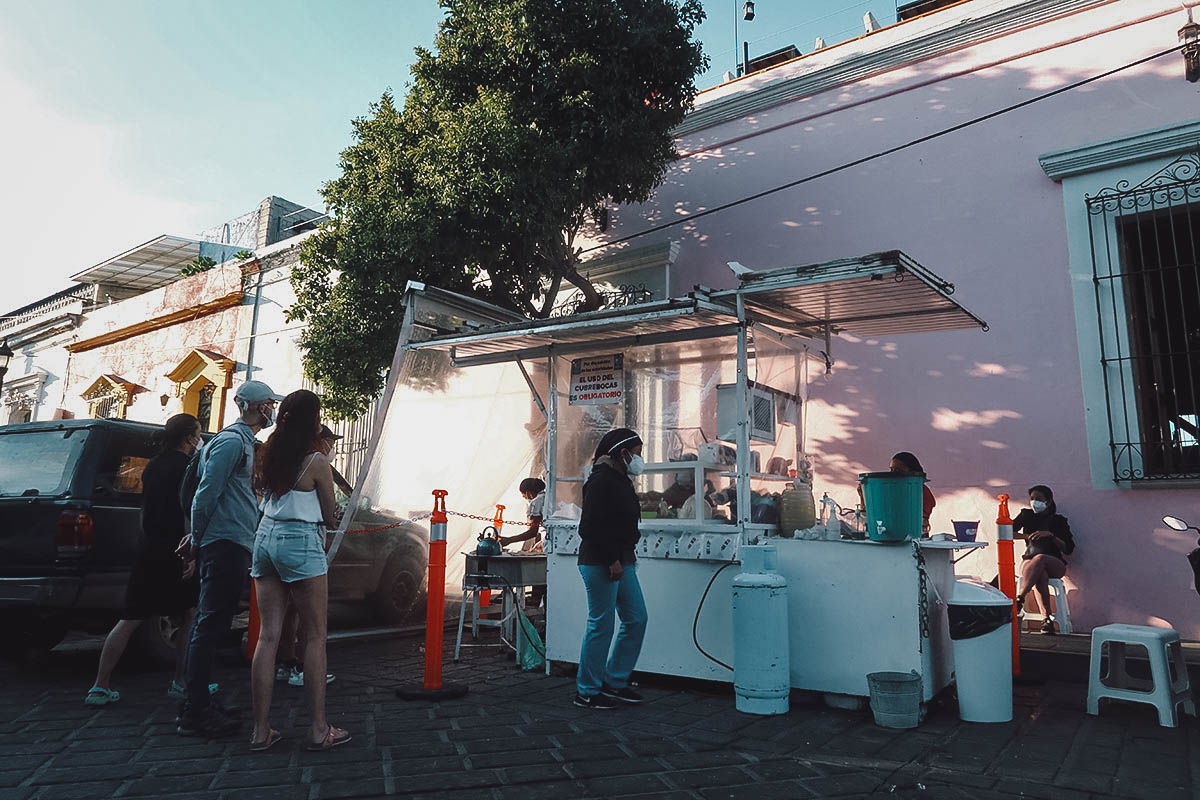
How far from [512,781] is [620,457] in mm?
2174

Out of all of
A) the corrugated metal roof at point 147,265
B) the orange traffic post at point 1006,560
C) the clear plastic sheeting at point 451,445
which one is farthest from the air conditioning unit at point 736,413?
the corrugated metal roof at point 147,265

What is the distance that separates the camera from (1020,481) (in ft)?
25.2

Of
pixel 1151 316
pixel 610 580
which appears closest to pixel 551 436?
pixel 610 580

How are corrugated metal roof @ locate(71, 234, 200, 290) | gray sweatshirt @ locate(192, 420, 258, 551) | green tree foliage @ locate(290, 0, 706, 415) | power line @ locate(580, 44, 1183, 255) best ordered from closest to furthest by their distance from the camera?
gray sweatshirt @ locate(192, 420, 258, 551) → power line @ locate(580, 44, 1183, 255) → green tree foliage @ locate(290, 0, 706, 415) → corrugated metal roof @ locate(71, 234, 200, 290)

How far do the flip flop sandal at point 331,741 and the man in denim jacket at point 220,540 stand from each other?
521mm

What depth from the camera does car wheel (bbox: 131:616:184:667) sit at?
236 inches

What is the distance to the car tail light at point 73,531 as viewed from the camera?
214 inches

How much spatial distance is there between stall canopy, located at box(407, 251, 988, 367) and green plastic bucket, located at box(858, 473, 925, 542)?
125 cm

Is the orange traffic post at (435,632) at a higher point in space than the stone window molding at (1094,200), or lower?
lower

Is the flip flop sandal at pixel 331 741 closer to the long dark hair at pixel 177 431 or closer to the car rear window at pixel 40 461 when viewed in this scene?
the long dark hair at pixel 177 431

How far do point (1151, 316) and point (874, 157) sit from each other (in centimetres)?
321

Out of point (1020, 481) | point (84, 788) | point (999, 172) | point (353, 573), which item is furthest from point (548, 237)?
point (84, 788)

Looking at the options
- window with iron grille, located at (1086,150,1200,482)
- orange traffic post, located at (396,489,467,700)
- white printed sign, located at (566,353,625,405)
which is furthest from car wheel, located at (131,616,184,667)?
window with iron grille, located at (1086,150,1200,482)

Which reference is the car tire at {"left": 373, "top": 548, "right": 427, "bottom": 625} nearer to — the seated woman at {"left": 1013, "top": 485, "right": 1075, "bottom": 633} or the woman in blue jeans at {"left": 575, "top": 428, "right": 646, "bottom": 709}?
the woman in blue jeans at {"left": 575, "top": 428, "right": 646, "bottom": 709}
